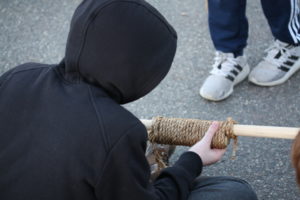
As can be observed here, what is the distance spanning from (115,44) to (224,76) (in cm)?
100

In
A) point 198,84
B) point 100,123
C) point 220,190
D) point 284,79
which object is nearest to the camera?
point 100,123

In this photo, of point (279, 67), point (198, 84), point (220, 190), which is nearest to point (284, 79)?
point (279, 67)

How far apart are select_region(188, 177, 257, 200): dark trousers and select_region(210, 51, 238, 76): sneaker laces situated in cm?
69

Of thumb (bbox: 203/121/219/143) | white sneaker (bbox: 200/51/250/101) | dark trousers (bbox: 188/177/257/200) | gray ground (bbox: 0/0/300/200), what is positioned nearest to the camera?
dark trousers (bbox: 188/177/257/200)

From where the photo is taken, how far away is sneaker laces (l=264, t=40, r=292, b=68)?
1.91 metres

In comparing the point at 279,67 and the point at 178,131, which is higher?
the point at 178,131

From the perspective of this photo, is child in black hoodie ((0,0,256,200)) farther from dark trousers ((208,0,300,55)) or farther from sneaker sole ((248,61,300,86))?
sneaker sole ((248,61,300,86))

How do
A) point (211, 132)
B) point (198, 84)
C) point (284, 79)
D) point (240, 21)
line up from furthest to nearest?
1. point (198, 84)
2. point (284, 79)
3. point (240, 21)
4. point (211, 132)

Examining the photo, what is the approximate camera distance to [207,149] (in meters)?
1.31

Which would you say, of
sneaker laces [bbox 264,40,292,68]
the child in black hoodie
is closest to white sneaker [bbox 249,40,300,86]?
sneaker laces [bbox 264,40,292,68]

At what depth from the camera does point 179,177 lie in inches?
46.1

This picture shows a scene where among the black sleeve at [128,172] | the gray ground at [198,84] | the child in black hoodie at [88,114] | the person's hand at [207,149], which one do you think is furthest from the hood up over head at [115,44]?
the gray ground at [198,84]

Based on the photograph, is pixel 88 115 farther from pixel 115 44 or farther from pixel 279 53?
pixel 279 53

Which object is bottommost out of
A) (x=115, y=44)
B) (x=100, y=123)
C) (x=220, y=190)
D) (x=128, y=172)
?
(x=220, y=190)
